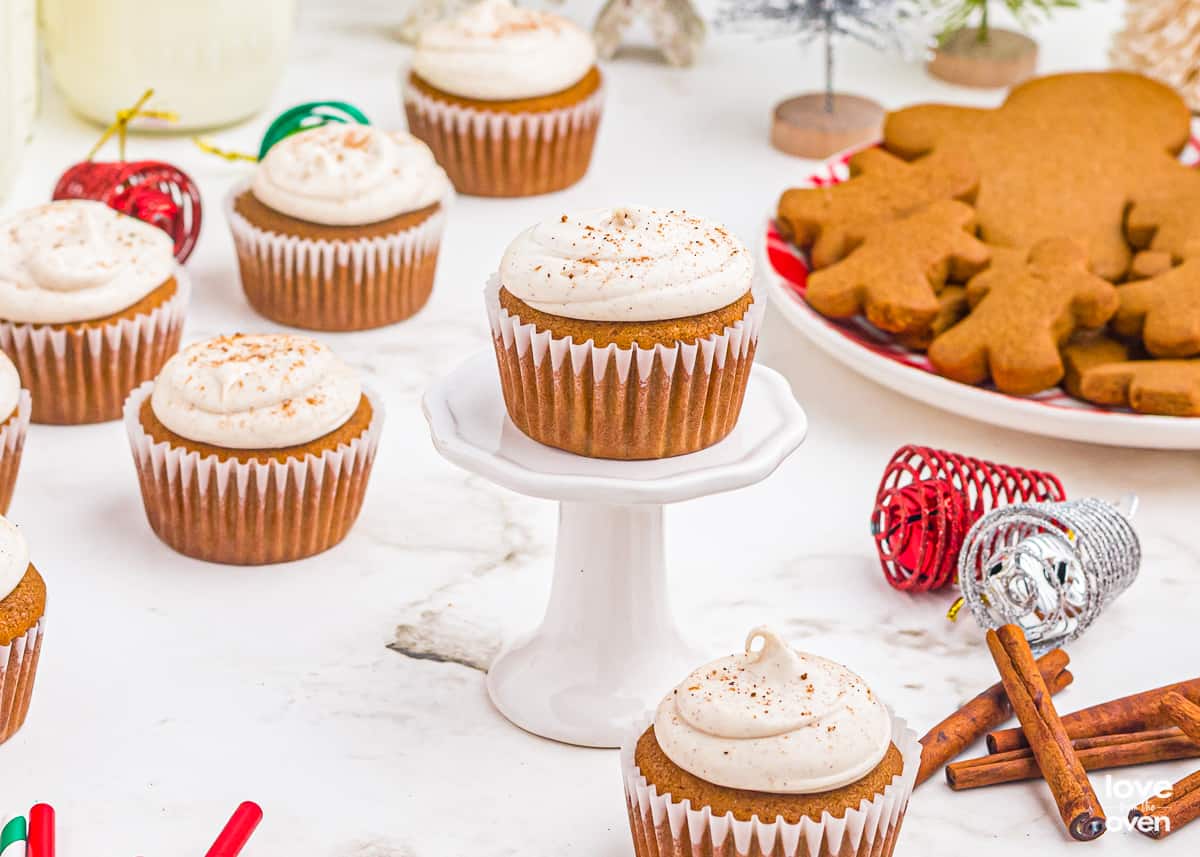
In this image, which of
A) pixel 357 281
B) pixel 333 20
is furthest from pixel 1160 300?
pixel 333 20

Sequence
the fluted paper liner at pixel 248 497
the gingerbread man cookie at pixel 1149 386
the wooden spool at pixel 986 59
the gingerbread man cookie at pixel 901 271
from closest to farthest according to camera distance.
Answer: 1. the fluted paper liner at pixel 248 497
2. the gingerbread man cookie at pixel 1149 386
3. the gingerbread man cookie at pixel 901 271
4. the wooden spool at pixel 986 59

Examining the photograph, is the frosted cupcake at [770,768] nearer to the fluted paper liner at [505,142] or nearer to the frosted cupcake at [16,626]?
the frosted cupcake at [16,626]

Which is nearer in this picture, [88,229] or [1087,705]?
[1087,705]

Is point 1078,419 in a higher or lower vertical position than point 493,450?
lower

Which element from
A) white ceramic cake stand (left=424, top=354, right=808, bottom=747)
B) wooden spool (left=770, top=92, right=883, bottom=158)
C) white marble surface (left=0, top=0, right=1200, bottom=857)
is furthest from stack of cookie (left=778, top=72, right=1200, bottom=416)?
white ceramic cake stand (left=424, top=354, right=808, bottom=747)

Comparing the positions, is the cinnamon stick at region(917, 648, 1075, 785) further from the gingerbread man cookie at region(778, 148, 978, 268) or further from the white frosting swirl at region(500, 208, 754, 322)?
the gingerbread man cookie at region(778, 148, 978, 268)

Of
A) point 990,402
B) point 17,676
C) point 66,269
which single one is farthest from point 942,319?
point 17,676

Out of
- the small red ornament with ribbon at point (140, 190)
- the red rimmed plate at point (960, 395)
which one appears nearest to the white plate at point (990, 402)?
the red rimmed plate at point (960, 395)

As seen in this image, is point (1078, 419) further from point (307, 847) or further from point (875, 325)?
point (307, 847)
